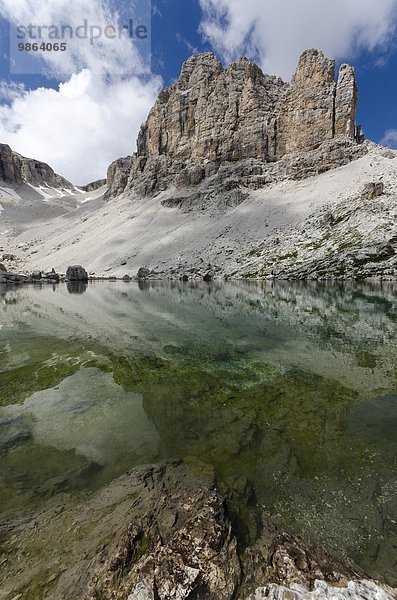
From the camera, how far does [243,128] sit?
420 ft

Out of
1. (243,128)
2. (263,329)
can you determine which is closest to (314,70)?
(243,128)

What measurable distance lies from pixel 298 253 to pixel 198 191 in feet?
217

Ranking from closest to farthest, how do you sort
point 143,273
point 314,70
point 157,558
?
point 157,558 → point 143,273 → point 314,70

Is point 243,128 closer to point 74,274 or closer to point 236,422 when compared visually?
point 74,274

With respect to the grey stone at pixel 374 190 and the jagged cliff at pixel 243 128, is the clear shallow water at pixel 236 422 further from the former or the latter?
the jagged cliff at pixel 243 128

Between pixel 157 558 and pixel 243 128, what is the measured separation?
486 feet

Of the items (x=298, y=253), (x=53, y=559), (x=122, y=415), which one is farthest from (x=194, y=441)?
(x=298, y=253)

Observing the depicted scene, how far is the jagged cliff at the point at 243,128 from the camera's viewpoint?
10906 centimetres

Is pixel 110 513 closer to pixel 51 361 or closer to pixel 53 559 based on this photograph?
pixel 53 559

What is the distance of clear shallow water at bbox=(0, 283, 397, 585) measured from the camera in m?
5.34

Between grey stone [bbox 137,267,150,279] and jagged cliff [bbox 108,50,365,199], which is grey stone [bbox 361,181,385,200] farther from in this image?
grey stone [bbox 137,267,150,279]

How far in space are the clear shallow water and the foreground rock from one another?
0.50 m

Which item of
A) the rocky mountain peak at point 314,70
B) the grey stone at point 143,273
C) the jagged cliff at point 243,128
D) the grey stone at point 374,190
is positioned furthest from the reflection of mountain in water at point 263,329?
the rocky mountain peak at point 314,70

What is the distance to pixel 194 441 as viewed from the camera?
7410 millimetres
